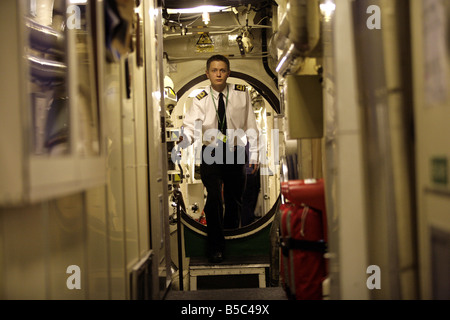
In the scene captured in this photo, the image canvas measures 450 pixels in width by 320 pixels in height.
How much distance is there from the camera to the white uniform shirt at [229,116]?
558cm

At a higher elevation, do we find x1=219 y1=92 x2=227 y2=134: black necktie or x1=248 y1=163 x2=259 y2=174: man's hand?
x1=219 y1=92 x2=227 y2=134: black necktie

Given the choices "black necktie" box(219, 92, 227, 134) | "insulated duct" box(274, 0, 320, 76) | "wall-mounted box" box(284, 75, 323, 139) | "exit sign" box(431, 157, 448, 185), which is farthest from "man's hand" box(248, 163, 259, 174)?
"exit sign" box(431, 157, 448, 185)

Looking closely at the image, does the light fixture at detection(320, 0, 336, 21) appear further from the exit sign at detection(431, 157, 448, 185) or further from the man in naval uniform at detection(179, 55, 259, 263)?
the man in naval uniform at detection(179, 55, 259, 263)

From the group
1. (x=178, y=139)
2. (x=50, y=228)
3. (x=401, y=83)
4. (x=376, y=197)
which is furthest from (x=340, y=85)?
(x=178, y=139)

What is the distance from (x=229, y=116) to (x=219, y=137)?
0.32 m

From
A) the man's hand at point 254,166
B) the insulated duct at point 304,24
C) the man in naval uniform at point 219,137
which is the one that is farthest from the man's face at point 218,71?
the insulated duct at point 304,24

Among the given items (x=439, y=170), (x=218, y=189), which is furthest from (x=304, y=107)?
(x=218, y=189)

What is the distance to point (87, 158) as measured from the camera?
1.76m

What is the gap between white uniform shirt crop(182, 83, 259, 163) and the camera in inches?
220

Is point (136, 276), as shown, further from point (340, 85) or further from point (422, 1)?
point (422, 1)

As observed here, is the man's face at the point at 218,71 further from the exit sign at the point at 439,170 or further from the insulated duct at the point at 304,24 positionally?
the exit sign at the point at 439,170

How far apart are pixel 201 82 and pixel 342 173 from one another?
4495 mm

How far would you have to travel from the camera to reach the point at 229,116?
5.65 metres

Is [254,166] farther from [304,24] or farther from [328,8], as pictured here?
[328,8]
